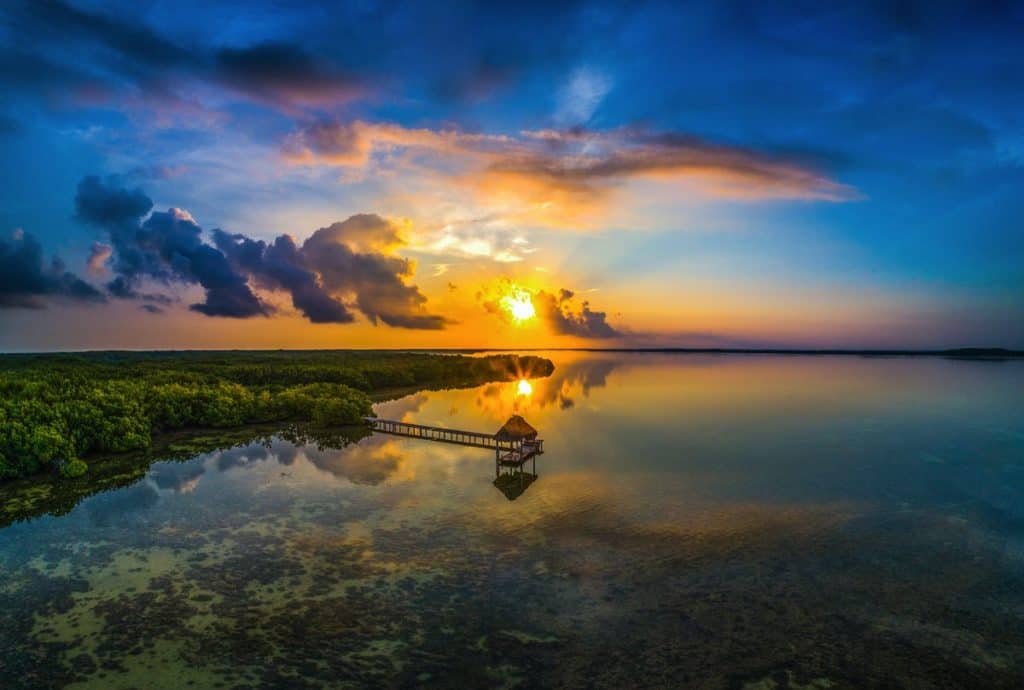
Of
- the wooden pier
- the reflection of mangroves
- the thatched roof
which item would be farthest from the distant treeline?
the thatched roof

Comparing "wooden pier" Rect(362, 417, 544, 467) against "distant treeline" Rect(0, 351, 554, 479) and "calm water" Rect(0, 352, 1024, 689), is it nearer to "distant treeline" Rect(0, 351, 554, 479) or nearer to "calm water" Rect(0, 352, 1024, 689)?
"calm water" Rect(0, 352, 1024, 689)

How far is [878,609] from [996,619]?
10.2 feet

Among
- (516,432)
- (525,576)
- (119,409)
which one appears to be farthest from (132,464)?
(525,576)

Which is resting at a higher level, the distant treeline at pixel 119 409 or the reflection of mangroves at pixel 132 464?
the distant treeline at pixel 119 409

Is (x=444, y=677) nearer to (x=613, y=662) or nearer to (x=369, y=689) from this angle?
(x=369, y=689)

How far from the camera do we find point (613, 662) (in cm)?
1380

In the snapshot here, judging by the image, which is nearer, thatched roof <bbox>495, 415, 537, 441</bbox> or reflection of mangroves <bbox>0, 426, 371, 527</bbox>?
reflection of mangroves <bbox>0, 426, 371, 527</bbox>

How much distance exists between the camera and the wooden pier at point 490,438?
3253cm

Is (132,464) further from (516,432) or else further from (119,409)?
(516,432)

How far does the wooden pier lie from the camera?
3253 centimetres

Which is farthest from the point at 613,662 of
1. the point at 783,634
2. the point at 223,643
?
the point at 223,643

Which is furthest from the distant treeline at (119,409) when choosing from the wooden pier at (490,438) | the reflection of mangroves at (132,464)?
the wooden pier at (490,438)

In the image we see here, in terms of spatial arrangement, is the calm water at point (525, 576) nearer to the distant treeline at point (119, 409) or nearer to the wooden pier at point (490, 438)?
the wooden pier at point (490, 438)

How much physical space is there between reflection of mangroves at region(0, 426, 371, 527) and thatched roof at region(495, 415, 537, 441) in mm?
13493
